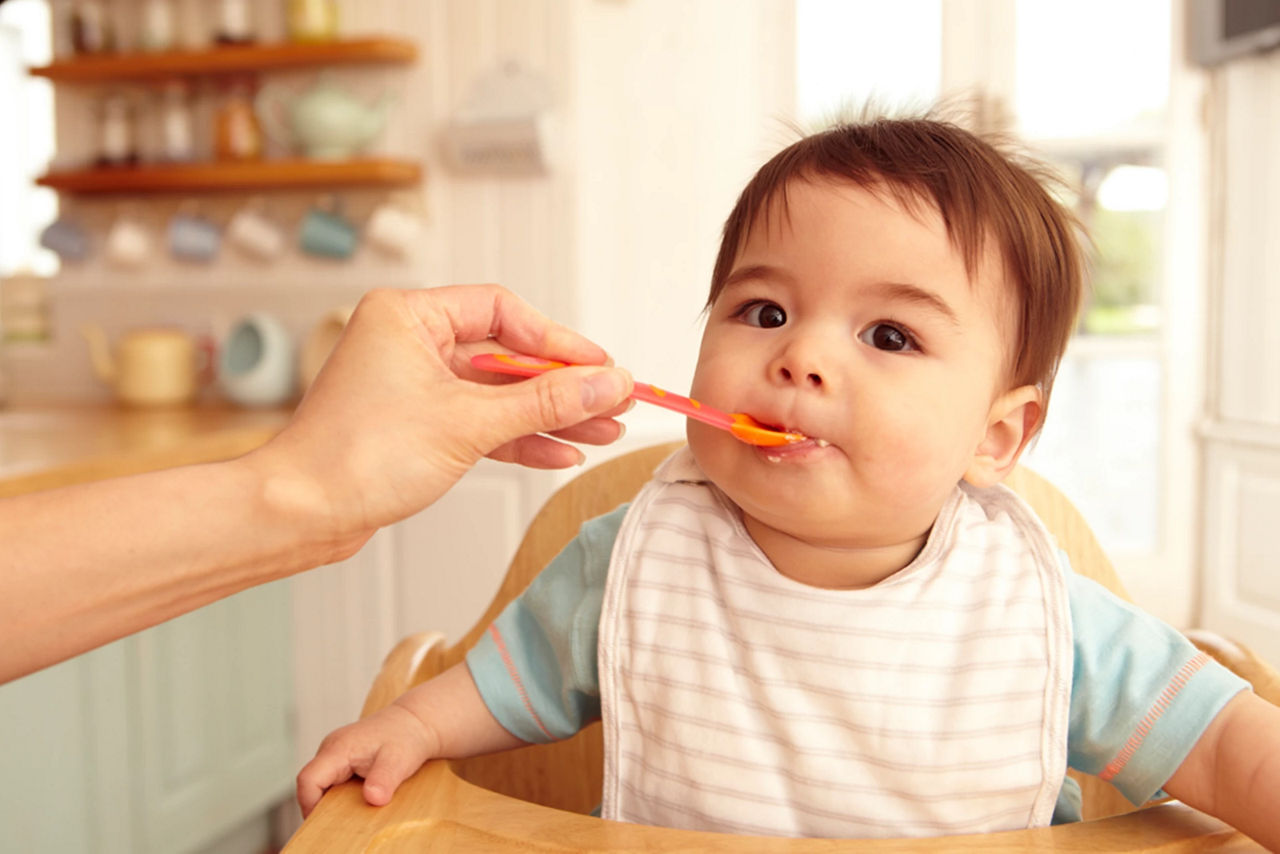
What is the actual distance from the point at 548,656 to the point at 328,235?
6.01 ft

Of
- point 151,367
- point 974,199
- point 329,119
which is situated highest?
point 329,119

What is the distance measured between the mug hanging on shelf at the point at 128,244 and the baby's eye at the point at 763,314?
224 centimetres

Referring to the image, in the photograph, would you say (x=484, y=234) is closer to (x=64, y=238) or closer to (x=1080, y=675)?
(x=64, y=238)

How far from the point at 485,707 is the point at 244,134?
208cm

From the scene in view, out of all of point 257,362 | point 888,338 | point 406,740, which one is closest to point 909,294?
point 888,338

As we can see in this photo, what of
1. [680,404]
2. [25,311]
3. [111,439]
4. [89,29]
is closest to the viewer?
[680,404]

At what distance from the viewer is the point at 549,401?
0.68 metres

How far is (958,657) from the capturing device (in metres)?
0.80

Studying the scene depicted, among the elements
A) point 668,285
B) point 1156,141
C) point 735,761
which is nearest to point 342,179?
point 668,285

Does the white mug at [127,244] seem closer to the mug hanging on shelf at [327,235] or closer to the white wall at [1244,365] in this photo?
the mug hanging on shelf at [327,235]

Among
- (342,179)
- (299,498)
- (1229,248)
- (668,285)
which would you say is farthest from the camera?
(1229,248)

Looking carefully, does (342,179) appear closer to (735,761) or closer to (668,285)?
(668,285)

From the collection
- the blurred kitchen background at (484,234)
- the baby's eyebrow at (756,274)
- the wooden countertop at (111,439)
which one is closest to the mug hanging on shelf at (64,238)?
the blurred kitchen background at (484,234)

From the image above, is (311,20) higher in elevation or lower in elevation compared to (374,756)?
higher
